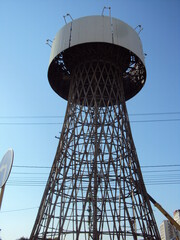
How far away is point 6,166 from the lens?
5.45m

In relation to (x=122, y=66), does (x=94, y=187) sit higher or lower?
lower

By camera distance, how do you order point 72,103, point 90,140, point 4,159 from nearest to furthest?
point 4,159
point 90,140
point 72,103

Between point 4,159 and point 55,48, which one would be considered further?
point 55,48

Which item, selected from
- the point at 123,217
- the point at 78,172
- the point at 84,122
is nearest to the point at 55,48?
the point at 84,122

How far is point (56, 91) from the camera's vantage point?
20.5 m

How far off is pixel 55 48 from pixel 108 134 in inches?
290

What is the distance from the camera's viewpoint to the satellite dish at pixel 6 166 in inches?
207

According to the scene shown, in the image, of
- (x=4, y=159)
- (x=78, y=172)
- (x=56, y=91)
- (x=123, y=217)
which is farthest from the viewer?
(x=56, y=91)

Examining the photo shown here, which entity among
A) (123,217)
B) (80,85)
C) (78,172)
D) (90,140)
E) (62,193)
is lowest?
(123,217)

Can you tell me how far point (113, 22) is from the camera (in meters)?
17.6

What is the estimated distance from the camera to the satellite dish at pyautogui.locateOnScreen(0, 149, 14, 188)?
5.26m

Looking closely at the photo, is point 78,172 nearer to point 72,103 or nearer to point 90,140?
point 90,140

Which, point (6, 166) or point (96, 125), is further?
point (96, 125)

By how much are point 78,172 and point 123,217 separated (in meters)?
3.61
